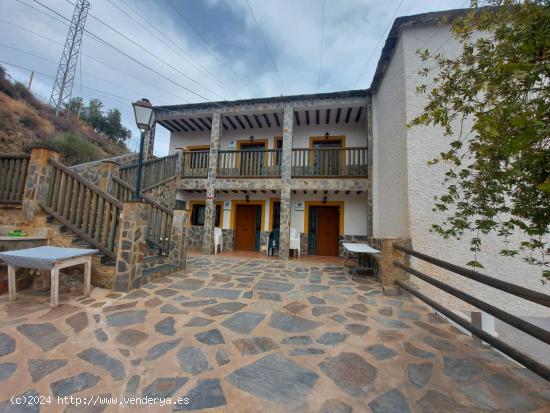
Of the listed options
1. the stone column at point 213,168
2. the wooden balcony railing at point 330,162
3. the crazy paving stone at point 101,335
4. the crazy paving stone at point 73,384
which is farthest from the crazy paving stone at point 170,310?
the wooden balcony railing at point 330,162

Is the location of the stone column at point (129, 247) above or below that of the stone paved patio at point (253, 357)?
above

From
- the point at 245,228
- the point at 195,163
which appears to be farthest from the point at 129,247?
the point at 245,228

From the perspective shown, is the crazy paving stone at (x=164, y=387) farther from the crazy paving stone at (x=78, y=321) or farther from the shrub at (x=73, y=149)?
the shrub at (x=73, y=149)

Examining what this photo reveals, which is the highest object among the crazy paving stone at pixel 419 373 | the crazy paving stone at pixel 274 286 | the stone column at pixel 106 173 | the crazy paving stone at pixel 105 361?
the stone column at pixel 106 173

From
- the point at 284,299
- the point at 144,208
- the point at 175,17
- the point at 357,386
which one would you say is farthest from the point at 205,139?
the point at 357,386

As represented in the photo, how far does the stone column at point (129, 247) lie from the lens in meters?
3.52

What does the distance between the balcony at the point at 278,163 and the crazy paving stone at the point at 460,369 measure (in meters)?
6.10

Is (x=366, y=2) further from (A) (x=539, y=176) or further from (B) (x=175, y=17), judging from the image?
(A) (x=539, y=176)

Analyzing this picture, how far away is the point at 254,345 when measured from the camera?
2236mm

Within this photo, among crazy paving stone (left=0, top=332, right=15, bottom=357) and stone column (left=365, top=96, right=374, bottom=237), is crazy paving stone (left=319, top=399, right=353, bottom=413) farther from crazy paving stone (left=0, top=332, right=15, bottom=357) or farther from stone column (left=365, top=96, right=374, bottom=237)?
stone column (left=365, top=96, right=374, bottom=237)

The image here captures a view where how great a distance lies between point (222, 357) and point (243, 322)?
715mm

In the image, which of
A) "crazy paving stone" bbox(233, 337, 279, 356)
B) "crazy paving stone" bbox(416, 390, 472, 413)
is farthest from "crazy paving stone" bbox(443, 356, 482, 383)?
"crazy paving stone" bbox(233, 337, 279, 356)

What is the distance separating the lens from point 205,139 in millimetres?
10461

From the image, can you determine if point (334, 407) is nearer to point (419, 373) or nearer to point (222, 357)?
point (419, 373)
